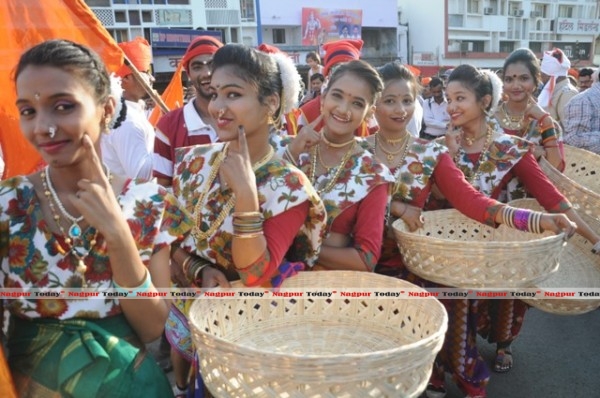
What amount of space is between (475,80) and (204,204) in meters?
1.64

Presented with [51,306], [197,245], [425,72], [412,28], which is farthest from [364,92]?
[412,28]

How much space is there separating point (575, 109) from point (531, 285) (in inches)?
111

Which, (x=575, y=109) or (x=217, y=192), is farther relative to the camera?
(x=575, y=109)

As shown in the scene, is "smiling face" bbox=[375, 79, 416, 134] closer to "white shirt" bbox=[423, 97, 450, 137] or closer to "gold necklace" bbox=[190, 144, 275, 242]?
"gold necklace" bbox=[190, 144, 275, 242]

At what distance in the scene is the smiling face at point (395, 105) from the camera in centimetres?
242

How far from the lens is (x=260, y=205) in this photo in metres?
1.72

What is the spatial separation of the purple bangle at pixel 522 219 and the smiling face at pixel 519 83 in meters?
1.59

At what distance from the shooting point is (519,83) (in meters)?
3.42

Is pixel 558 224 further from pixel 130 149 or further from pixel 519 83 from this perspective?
pixel 130 149

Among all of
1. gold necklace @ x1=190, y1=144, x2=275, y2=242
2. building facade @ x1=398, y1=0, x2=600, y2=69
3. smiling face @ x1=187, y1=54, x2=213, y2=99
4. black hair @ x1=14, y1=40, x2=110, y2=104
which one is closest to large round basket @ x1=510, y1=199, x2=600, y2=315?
gold necklace @ x1=190, y1=144, x2=275, y2=242

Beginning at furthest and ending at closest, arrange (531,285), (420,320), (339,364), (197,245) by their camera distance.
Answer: (531,285) < (197,245) < (420,320) < (339,364)

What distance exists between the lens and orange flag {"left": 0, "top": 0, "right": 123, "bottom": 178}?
7.26 feet

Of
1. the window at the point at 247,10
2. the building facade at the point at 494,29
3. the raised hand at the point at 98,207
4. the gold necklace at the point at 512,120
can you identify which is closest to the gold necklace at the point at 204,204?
the raised hand at the point at 98,207

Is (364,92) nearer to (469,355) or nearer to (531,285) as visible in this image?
(531,285)
